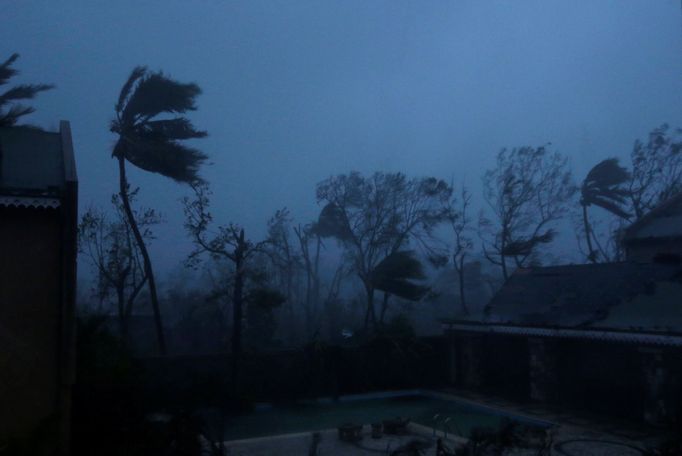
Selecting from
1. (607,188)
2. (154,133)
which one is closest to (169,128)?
(154,133)

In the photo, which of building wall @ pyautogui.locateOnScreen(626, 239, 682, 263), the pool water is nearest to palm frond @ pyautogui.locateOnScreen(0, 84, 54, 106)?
the pool water

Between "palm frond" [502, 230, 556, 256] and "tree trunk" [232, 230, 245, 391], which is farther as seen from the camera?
"palm frond" [502, 230, 556, 256]

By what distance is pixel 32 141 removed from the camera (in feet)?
36.9

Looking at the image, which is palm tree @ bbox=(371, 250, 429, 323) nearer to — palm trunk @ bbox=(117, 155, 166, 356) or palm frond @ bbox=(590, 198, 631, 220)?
palm trunk @ bbox=(117, 155, 166, 356)

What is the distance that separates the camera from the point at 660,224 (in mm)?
24375

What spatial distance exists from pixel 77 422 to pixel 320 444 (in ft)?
16.9

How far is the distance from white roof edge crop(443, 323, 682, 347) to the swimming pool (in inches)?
86.6

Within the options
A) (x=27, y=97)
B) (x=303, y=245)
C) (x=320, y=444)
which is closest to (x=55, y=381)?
(x=320, y=444)

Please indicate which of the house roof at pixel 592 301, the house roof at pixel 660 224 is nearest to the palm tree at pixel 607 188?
the house roof at pixel 660 224

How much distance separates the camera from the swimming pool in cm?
1577

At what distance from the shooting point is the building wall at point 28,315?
27.3ft

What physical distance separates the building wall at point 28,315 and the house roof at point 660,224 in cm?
2053

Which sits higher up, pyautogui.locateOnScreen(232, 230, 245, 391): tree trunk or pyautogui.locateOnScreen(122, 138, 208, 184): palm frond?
pyautogui.locateOnScreen(122, 138, 208, 184): palm frond

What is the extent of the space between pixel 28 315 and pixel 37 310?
0.12m
